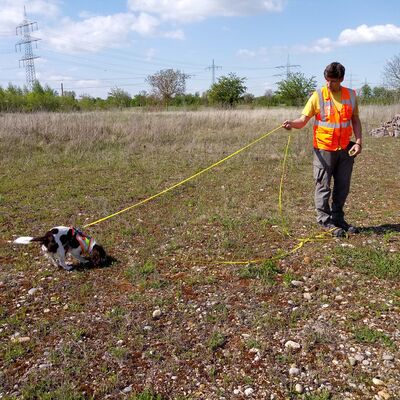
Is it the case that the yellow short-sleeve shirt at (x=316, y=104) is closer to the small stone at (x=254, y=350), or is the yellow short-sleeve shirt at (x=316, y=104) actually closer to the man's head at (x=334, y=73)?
the man's head at (x=334, y=73)

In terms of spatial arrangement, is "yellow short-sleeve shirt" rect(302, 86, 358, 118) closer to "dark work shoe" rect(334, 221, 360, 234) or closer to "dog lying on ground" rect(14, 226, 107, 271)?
"dark work shoe" rect(334, 221, 360, 234)

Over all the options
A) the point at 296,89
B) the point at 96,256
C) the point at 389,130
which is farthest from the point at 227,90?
the point at 96,256

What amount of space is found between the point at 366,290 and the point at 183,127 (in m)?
14.0

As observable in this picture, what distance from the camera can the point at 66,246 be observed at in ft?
13.6

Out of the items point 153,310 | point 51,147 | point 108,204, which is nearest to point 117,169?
point 108,204

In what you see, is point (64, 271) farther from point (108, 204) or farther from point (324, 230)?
point (324, 230)

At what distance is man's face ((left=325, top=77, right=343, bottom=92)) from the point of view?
436 cm

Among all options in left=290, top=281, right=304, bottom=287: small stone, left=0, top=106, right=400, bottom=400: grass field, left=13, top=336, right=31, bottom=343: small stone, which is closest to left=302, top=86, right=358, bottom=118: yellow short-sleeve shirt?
left=0, top=106, right=400, bottom=400: grass field

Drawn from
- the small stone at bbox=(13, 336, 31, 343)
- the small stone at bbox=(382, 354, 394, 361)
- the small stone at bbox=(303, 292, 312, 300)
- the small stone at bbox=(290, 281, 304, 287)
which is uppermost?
the small stone at bbox=(290, 281, 304, 287)

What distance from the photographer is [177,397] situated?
2461 millimetres

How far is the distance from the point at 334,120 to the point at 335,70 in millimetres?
558

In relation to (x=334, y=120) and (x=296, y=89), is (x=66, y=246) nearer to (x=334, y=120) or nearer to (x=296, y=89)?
(x=334, y=120)

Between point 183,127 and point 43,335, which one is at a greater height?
point 183,127

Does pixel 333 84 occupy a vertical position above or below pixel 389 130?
above
